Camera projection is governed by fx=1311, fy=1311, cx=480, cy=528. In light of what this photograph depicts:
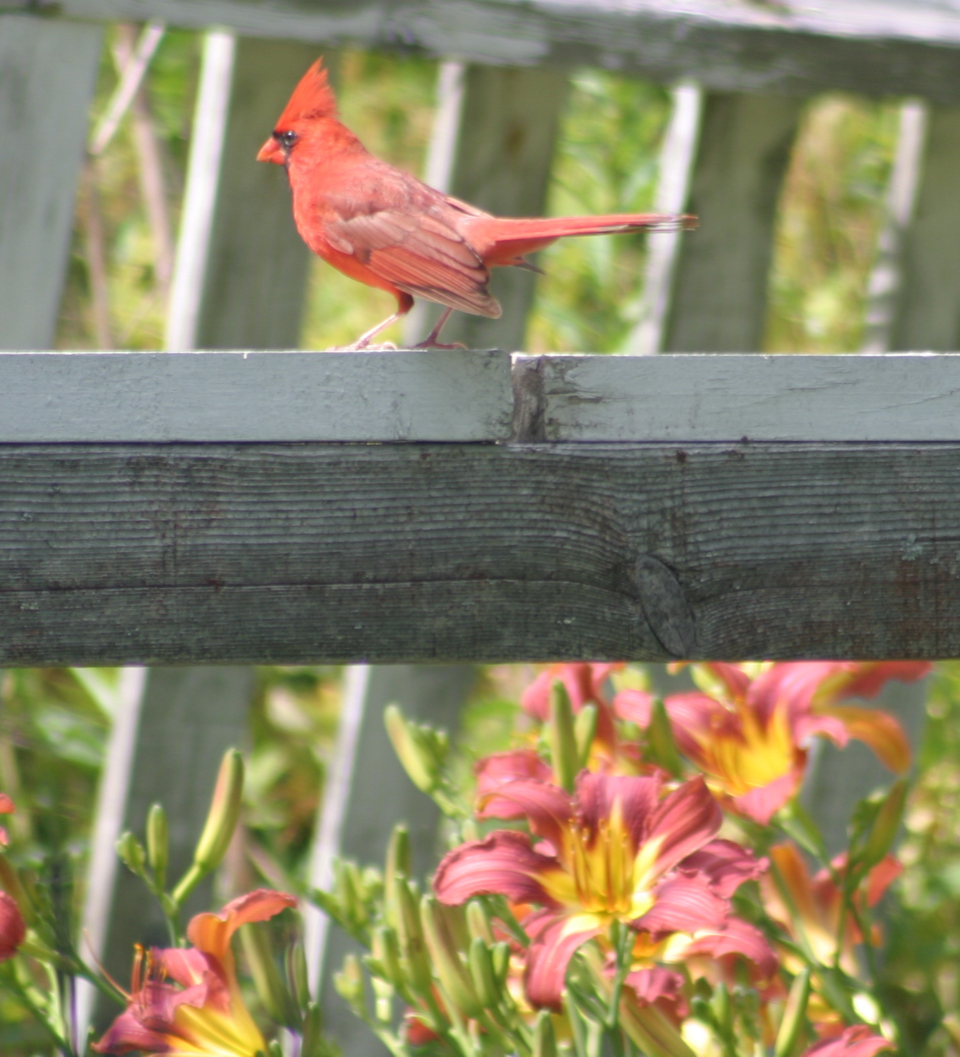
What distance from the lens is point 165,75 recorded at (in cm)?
282

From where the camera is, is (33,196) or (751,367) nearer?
(751,367)

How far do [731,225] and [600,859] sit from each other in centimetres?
110

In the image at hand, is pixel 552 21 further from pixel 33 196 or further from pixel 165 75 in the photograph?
pixel 165 75

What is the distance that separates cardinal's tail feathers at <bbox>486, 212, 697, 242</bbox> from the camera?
992 millimetres

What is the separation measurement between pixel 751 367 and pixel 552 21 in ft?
2.59

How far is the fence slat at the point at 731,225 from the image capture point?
1.76 meters

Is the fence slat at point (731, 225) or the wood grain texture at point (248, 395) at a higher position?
the fence slat at point (731, 225)

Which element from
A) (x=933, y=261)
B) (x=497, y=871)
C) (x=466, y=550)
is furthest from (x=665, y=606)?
(x=933, y=261)

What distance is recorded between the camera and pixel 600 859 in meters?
0.95

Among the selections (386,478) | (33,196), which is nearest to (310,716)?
(33,196)

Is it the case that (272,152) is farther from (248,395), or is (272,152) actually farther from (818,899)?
(818,899)

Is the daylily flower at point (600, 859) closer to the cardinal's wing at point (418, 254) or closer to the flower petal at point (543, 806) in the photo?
the flower petal at point (543, 806)

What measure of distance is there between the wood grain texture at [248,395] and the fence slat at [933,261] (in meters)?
1.19

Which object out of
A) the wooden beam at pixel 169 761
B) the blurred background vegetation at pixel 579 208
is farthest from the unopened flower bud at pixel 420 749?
the blurred background vegetation at pixel 579 208
